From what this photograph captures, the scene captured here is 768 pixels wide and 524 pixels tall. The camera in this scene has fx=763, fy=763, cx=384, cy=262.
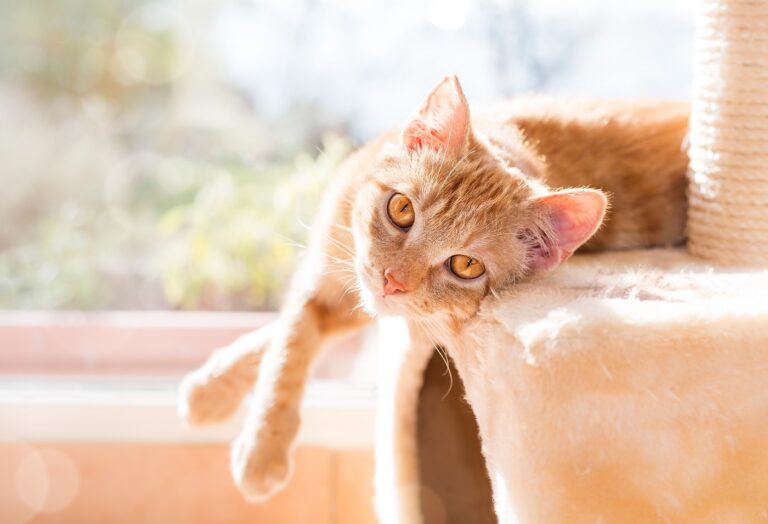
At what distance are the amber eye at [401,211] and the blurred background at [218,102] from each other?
71cm

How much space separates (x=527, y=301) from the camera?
0.80m

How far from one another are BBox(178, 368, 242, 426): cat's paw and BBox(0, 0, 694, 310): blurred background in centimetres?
58

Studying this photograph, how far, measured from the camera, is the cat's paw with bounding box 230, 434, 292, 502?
3.22ft

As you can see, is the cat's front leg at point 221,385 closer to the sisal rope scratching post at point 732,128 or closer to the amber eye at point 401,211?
the amber eye at point 401,211

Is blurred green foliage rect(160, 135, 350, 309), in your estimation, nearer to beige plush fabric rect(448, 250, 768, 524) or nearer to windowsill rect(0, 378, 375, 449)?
windowsill rect(0, 378, 375, 449)

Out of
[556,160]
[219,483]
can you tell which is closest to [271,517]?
[219,483]

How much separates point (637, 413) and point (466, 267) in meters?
0.29

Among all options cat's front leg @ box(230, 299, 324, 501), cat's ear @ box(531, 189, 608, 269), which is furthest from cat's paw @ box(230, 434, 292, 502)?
cat's ear @ box(531, 189, 608, 269)

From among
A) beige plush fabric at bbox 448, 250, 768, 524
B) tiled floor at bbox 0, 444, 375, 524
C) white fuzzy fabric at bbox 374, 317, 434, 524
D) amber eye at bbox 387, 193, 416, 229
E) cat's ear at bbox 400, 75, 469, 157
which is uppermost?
cat's ear at bbox 400, 75, 469, 157

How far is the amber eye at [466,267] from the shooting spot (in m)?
0.92

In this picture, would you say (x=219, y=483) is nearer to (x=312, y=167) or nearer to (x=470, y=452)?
(x=470, y=452)

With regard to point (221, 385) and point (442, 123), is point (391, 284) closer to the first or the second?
point (442, 123)

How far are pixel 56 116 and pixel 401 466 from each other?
1208 mm

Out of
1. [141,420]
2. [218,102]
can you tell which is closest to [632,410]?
[141,420]
